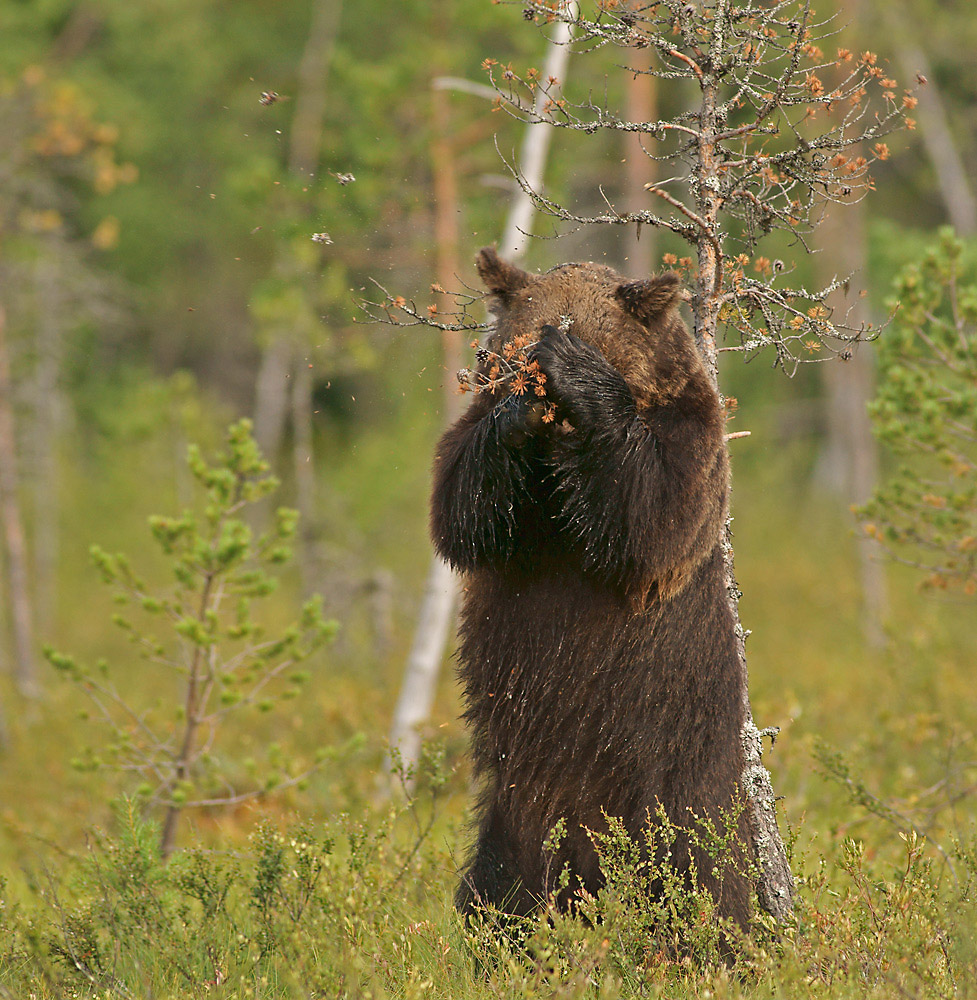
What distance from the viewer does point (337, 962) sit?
330 centimetres

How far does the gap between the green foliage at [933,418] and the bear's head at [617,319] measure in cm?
212

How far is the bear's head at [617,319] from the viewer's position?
4215 mm

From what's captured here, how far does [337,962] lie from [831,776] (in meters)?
2.80

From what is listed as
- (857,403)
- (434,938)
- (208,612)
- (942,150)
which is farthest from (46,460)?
(434,938)

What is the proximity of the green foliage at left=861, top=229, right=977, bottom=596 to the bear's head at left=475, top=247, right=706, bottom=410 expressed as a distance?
6.95ft

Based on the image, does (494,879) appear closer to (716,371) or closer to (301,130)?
(716,371)

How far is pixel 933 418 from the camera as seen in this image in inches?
233

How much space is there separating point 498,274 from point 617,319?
1.69ft

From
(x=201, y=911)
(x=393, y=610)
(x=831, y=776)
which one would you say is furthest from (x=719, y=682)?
(x=393, y=610)

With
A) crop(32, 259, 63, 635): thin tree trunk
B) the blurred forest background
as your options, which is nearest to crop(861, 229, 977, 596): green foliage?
the blurred forest background

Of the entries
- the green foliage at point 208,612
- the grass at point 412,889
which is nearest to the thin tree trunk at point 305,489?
the grass at point 412,889

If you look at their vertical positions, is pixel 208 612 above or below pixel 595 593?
below

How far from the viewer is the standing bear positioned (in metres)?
3.90

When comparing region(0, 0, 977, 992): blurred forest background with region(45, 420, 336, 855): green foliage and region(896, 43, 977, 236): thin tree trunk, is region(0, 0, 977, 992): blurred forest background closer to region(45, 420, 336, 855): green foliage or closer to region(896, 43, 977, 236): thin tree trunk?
region(896, 43, 977, 236): thin tree trunk
